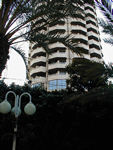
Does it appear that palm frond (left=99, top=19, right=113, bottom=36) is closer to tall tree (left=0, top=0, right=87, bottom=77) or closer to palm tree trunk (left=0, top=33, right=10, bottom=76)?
tall tree (left=0, top=0, right=87, bottom=77)

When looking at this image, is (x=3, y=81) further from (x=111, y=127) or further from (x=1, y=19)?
(x=111, y=127)

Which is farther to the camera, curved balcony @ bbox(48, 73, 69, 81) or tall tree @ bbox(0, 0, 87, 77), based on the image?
curved balcony @ bbox(48, 73, 69, 81)

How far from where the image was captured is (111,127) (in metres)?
3.98

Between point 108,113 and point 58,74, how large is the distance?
2012 cm

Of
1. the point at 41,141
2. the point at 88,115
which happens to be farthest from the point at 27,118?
→ the point at 88,115

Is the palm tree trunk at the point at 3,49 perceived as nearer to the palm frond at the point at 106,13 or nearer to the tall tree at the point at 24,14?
the tall tree at the point at 24,14

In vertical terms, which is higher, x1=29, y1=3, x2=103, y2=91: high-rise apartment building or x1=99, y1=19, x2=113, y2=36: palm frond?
x1=29, y1=3, x2=103, y2=91: high-rise apartment building

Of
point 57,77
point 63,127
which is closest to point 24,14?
point 63,127

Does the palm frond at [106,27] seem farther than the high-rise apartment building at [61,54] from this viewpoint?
No

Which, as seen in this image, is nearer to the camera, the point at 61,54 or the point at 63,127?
the point at 63,127

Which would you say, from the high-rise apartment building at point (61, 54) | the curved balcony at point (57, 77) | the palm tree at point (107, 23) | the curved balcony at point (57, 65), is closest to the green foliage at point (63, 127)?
the palm tree at point (107, 23)

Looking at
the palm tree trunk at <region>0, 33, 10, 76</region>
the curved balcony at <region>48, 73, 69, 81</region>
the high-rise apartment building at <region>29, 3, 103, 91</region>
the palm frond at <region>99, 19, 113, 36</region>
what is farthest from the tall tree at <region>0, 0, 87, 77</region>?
the curved balcony at <region>48, 73, 69, 81</region>

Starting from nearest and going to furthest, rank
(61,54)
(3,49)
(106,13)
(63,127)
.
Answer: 1. (106,13)
2. (3,49)
3. (63,127)
4. (61,54)

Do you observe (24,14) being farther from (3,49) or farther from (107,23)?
(107,23)
